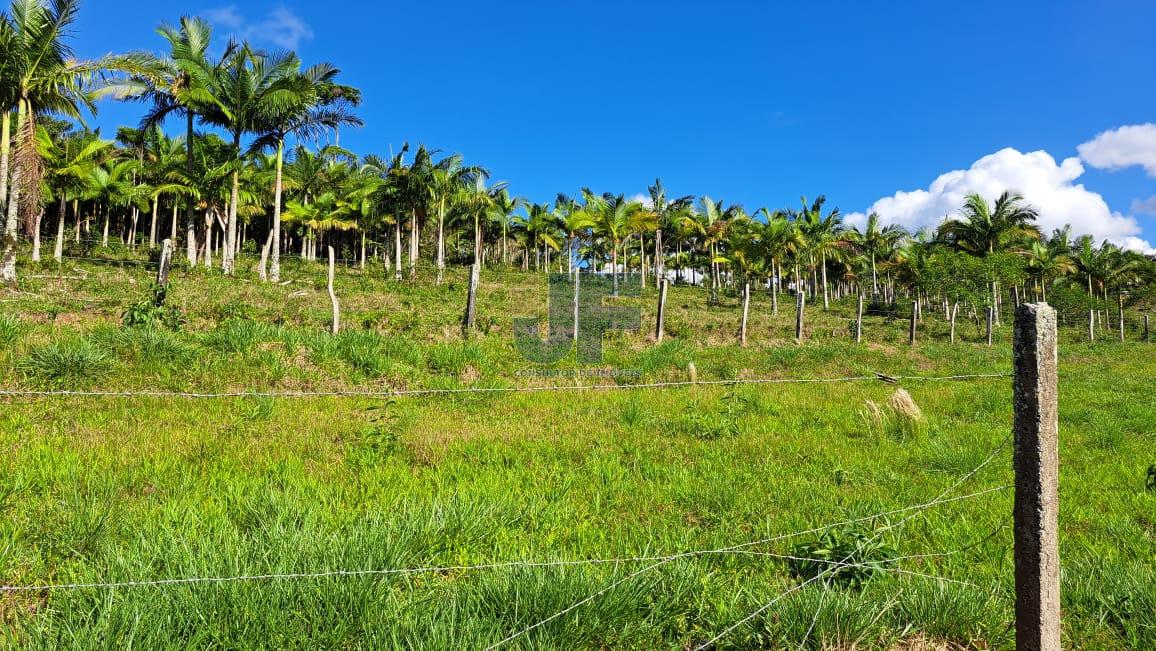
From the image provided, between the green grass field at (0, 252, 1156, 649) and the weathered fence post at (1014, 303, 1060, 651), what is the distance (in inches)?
19.3

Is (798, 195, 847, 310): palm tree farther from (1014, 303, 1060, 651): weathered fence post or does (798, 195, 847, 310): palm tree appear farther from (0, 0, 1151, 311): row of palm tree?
(1014, 303, 1060, 651): weathered fence post

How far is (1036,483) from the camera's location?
2201 millimetres

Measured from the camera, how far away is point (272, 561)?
2826 mm

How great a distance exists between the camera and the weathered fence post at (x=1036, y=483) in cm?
216

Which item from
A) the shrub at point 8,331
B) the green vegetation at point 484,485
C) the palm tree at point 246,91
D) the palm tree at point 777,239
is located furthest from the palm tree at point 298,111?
the palm tree at point 777,239

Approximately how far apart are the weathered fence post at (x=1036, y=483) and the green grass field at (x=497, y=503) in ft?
1.61

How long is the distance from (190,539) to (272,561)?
28.5 inches

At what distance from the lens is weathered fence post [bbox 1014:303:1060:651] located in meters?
2.16

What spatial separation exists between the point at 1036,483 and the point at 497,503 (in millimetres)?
3163

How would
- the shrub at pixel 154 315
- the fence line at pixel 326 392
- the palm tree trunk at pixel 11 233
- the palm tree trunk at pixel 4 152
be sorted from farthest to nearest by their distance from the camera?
the palm tree trunk at pixel 4 152, the palm tree trunk at pixel 11 233, the shrub at pixel 154 315, the fence line at pixel 326 392

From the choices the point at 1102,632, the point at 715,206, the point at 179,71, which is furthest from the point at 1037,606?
the point at 715,206

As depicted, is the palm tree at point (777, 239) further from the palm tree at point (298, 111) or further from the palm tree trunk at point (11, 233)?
the palm tree trunk at point (11, 233)

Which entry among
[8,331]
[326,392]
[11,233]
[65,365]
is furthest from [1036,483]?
[11,233]

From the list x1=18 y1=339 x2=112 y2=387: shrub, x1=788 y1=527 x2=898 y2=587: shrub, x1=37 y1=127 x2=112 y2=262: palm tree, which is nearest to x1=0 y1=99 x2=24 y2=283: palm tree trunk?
x1=18 y1=339 x2=112 y2=387: shrub
